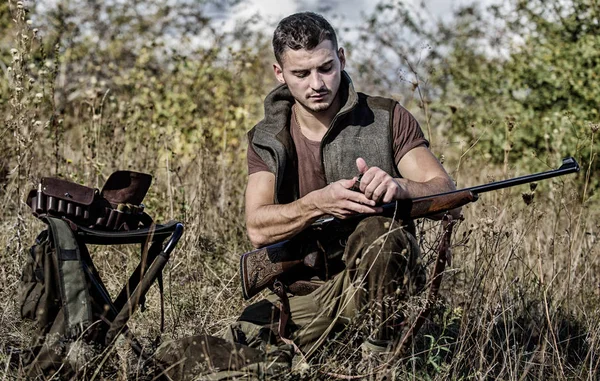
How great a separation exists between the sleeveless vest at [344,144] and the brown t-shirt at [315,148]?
0.03m

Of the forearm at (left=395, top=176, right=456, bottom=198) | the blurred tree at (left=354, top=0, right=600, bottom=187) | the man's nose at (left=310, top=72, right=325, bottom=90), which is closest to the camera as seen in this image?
the forearm at (left=395, top=176, right=456, bottom=198)

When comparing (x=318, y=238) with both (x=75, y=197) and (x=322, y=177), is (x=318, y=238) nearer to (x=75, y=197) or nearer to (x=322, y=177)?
(x=322, y=177)

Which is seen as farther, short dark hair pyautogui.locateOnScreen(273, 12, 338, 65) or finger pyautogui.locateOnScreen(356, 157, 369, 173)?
short dark hair pyautogui.locateOnScreen(273, 12, 338, 65)

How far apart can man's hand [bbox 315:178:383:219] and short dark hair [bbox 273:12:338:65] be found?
78cm

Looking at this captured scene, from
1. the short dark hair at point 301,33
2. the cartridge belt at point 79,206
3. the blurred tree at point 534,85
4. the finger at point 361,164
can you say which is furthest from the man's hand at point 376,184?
the blurred tree at point 534,85

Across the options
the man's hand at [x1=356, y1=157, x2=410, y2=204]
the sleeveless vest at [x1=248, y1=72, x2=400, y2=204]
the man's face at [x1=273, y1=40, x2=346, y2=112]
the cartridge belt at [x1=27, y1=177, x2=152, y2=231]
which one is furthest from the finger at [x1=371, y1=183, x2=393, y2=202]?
the cartridge belt at [x1=27, y1=177, x2=152, y2=231]

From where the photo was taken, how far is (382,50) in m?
10.6

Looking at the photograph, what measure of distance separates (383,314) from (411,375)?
286 mm

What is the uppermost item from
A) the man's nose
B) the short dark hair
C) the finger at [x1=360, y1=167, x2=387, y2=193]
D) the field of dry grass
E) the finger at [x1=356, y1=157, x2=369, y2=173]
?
the short dark hair

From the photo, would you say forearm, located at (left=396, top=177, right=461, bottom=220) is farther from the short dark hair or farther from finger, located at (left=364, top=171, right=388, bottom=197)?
the short dark hair

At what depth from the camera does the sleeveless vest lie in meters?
3.69

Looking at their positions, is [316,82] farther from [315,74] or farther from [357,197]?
[357,197]

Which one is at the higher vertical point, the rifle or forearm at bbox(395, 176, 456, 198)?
forearm at bbox(395, 176, 456, 198)

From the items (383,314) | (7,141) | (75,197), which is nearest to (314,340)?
(383,314)
